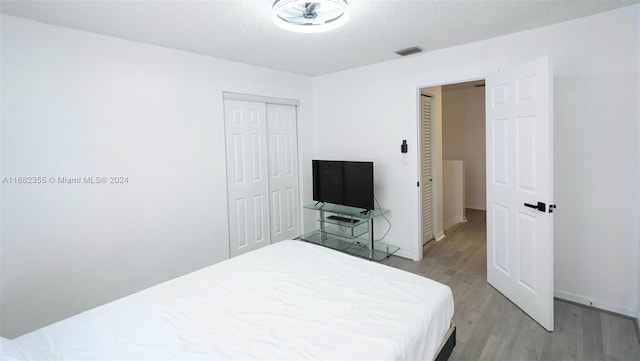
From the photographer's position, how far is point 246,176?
3.90 meters

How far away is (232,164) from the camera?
12.3 ft

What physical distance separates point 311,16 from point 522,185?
2102mm

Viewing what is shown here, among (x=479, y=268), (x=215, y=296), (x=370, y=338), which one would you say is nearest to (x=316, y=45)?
(x=215, y=296)

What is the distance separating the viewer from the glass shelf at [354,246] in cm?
389

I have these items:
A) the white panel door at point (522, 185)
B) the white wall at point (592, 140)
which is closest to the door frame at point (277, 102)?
the white wall at point (592, 140)

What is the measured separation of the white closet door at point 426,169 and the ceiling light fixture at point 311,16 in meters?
2.33

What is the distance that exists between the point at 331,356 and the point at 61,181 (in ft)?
8.21

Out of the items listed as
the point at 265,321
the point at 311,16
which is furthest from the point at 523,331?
the point at 311,16

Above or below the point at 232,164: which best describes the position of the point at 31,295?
below

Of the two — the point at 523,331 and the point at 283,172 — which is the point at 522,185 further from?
the point at 283,172

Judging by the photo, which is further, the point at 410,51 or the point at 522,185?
the point at 410,51

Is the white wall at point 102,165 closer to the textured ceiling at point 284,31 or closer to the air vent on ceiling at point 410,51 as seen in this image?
the textured ceiling at point 284,31

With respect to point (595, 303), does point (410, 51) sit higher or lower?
higher

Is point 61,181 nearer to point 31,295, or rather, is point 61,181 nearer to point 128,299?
point 31,295
